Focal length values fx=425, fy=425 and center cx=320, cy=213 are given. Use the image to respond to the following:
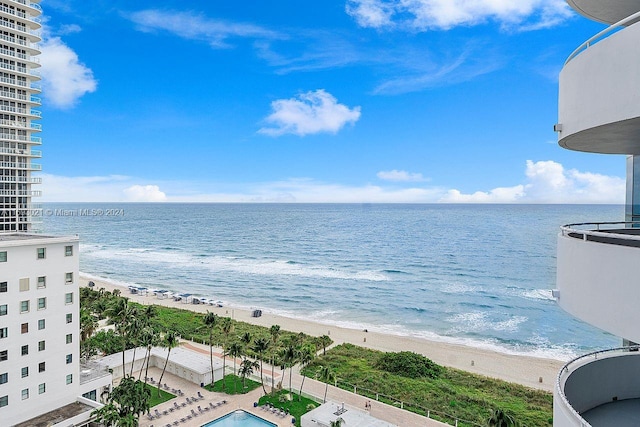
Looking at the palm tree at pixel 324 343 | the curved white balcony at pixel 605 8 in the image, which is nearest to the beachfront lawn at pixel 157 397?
the palm tree at pixel 324 343

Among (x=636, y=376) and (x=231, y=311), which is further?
(x=231, y=311)

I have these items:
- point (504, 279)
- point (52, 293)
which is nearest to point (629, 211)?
point (52, 293)

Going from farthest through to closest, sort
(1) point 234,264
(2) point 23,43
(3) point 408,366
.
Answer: (1) point 234,264 → (3) point 408,366 → (2) point 23,43

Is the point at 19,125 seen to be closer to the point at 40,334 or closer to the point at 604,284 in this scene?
the point at 40,334

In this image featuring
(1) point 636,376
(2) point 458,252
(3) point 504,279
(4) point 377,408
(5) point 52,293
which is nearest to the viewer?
(1) point 636,376

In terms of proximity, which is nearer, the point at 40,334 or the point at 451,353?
the point at 40,334

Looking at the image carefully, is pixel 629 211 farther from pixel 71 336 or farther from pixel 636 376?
pixel 71 336

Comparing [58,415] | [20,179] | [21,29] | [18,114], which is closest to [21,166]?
[20,179]
